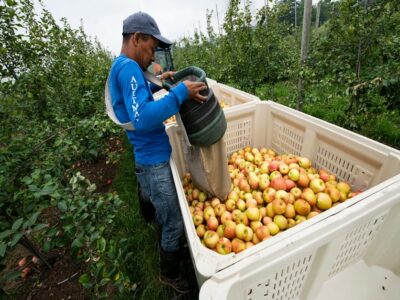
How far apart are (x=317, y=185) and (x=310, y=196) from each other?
10cm

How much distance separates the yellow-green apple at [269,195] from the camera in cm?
162

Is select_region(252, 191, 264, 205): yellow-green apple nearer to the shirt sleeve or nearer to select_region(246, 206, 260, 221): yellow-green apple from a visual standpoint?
select_region(246, 206, 260, 221): yellow-green apple

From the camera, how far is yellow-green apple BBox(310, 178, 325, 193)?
1.54m

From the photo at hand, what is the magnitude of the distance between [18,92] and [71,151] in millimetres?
836

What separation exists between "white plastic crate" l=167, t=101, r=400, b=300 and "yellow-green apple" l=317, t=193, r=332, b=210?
243mm

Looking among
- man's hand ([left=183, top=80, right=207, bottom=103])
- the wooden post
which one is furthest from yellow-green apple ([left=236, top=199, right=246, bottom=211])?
the wooden post

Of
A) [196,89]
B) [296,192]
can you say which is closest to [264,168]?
[296,192]

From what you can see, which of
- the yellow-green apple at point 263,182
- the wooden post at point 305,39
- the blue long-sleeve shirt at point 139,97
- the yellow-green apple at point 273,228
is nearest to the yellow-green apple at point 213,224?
the yellow-green apple at point 273,228

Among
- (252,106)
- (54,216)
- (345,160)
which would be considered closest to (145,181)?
(252,106)

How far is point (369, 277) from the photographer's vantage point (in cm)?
127

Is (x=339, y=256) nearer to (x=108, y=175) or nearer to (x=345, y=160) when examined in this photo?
(x=345, y=160)

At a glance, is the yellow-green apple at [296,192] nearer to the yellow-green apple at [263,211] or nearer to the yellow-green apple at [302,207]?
the yellow-green apple at [302,207]

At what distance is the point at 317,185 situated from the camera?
156 cm

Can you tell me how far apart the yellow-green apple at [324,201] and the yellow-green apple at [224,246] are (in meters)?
0.68
